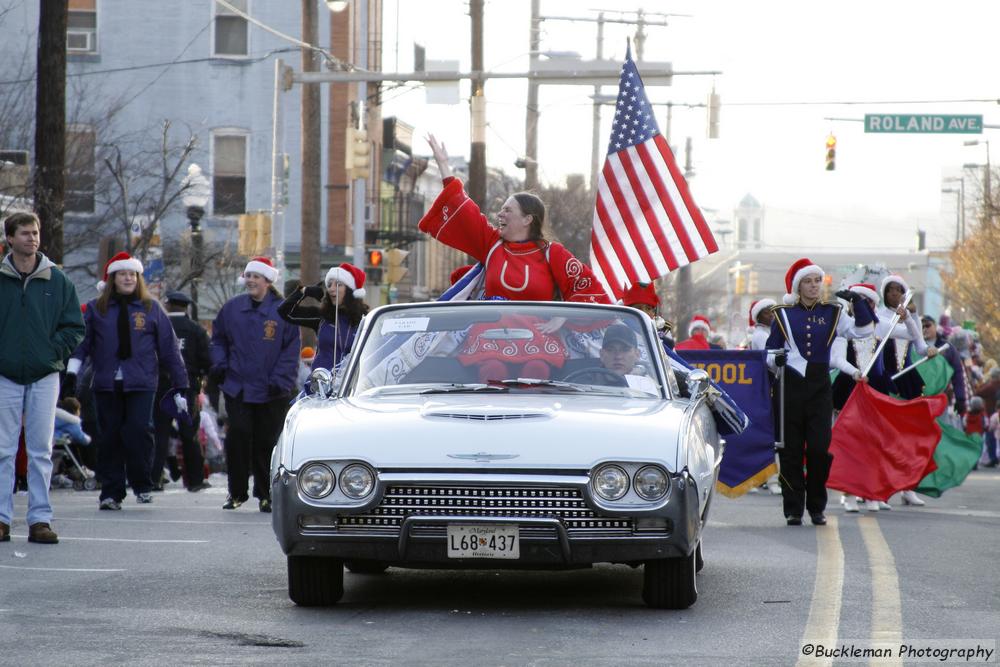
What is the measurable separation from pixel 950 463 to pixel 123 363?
7.36 meters

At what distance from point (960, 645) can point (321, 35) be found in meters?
38.6

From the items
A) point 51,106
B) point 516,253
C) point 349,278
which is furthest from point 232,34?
point 516,253

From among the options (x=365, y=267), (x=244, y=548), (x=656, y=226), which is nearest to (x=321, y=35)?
(x=365, y=267)

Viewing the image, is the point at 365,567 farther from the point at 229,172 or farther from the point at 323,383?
the point at 229,172

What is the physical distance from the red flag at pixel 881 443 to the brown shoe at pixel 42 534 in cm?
671

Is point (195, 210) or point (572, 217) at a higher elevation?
point (572, 217)

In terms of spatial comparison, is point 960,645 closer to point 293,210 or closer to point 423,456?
point 423,456

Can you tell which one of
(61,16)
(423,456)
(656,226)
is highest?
(61,16)

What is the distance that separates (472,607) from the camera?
8.37 m

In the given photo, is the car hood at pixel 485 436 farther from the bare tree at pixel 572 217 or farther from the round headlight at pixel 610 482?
the bare tree at pixel 572 217

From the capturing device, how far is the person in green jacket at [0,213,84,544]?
11.2 m

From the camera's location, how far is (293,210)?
145 ft

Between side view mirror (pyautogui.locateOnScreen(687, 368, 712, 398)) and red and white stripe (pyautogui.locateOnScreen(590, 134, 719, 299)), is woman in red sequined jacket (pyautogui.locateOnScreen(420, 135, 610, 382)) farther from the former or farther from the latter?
red and white stripe (pyautogui.locateOnScreen(590, 134, 719, 299))

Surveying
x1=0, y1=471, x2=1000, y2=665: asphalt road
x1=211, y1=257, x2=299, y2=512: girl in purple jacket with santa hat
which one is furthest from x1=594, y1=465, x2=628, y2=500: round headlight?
x1=211, y1=257, x2=299, y2=512: girl in purple jacket with santa hat
